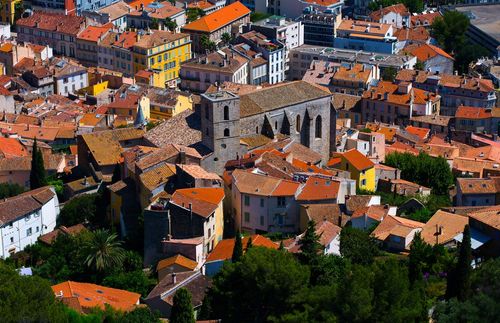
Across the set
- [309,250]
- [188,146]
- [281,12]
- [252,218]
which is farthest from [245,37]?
[309,250]

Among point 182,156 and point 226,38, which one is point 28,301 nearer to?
point 182,156

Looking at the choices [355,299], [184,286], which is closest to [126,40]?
[184,286]

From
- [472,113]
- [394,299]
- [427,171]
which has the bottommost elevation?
[472,113]

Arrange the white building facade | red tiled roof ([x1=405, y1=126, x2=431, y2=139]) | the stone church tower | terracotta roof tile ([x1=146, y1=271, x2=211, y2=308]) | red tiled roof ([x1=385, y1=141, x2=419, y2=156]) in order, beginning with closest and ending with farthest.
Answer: terracotta roof tile ([x1=146, y1=271, x2=211, y2=308]) → the white building facade → the stone church tower → red tiled roof ([x1=385, y1=141, x2=419, y2=156]) → red tiled roof ([x1=405, y1=126, x2=431, y2=139])

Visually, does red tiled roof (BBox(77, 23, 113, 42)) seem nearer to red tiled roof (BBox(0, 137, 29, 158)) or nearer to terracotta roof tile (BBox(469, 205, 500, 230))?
red tiled roof (BBox(0, 137, 29, 158))

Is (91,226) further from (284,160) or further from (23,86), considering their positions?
(23,86)

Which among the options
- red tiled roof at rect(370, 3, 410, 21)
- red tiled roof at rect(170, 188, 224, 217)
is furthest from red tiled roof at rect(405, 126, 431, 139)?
red tiled roof at rect(370, 3, 410, 21)
